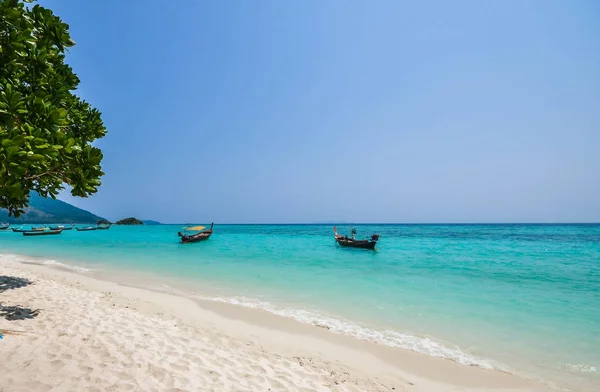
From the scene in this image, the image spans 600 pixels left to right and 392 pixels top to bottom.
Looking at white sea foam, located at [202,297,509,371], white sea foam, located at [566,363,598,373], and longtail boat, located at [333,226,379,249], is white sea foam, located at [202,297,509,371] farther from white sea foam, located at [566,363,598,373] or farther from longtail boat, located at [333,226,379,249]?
longtail boat, located at [333,226,379,249]

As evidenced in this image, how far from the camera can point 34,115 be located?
4270 millimetres

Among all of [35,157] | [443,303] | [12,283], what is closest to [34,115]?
[35,157]

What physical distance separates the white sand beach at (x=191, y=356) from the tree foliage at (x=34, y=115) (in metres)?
3.02

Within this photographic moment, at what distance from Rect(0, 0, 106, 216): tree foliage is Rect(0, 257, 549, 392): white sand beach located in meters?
3.02

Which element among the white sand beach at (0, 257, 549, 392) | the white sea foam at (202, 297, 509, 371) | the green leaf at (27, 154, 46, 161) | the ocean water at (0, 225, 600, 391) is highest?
the green leaf at (27, 154, 46, 161)

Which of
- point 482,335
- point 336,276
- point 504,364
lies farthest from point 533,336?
point 336,276

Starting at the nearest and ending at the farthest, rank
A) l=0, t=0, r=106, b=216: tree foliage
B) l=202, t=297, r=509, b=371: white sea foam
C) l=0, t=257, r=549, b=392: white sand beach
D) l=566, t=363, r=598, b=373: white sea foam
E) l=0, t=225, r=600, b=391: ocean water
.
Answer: l=0, t=0, r=106, b=216: tree foliage
l=0, t=257, r=549, b=392: white sand beach
l=566, t=363, r=598, b=373: white sea foam
l=202, t=297, r=509, b=371: white sea foam
l=0, t=225, r=600, b=391: ocean water

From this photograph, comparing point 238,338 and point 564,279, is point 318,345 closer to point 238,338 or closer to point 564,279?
point 238,338

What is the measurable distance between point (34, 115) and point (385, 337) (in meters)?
9.73

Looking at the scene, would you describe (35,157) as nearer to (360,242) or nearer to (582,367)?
(582,367)

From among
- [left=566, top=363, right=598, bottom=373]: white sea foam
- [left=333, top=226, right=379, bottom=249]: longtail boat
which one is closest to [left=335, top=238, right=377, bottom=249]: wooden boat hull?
[left=333, top=226, right=379, bottom=249]: longtail boat

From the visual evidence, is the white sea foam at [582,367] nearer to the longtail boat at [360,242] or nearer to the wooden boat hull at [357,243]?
the longtail boat at [360,242]

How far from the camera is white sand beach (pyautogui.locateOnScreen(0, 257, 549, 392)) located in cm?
464

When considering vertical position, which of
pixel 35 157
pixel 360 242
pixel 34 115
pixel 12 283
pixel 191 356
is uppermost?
pixel 34 115
